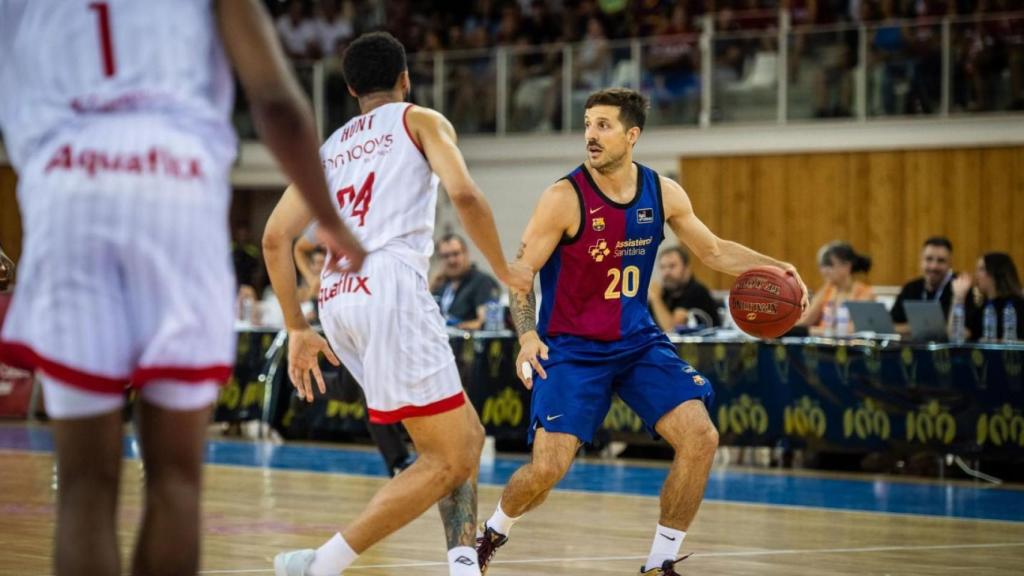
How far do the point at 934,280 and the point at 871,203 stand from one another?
7.56m

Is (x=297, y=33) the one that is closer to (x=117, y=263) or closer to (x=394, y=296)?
(x=394, y=296)

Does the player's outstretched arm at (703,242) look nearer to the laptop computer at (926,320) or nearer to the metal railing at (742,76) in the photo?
the laptop computer at (926,320)

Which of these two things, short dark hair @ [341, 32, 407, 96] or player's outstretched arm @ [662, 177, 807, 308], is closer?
short dark hair @ [341, 32, 407, 96]

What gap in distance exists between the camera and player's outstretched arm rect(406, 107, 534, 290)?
15.0 feet

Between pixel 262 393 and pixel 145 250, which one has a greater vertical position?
pixel 145 250

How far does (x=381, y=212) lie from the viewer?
189 inches

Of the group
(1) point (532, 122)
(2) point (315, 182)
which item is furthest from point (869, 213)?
(2) point (315, 182)

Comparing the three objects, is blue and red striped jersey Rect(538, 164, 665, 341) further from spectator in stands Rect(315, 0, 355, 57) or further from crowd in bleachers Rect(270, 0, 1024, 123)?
spectator in stands Rect(315, 0, 355, 57)

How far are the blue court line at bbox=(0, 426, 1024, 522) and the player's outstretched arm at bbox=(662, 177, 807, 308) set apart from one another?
3.17 metres

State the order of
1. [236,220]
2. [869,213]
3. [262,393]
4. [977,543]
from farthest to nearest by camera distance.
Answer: [236,220]
[869,213]
[262,393]
[977,543]

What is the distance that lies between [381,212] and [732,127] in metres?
15.0

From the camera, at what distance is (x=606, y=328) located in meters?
6.14

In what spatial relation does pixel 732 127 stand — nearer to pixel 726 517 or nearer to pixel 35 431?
pixel 35 431

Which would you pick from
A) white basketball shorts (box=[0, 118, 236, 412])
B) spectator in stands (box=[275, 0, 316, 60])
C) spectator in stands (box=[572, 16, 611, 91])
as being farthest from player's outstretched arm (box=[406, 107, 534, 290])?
spectator in stands (box=[275, 0, 316, 60])
